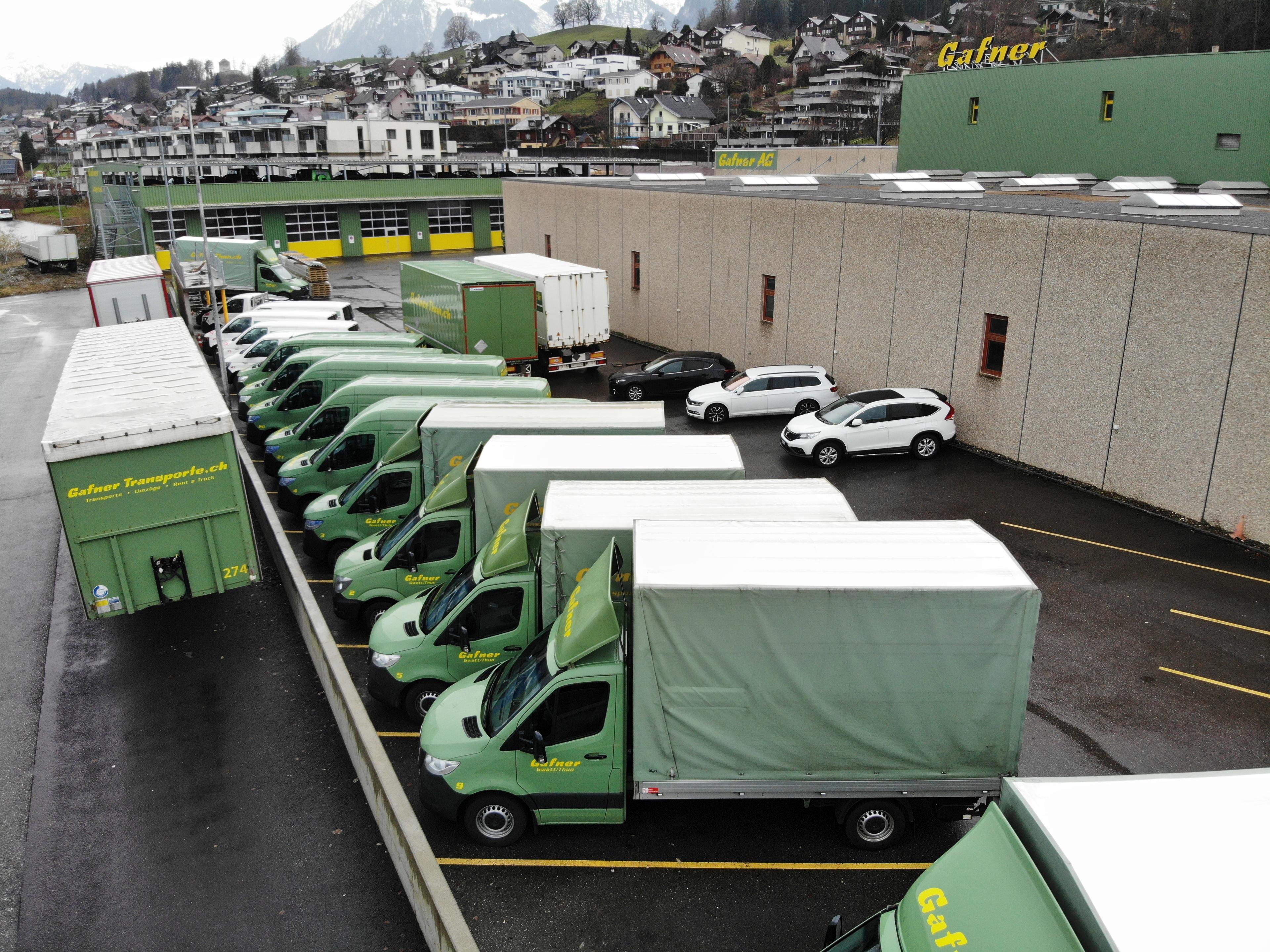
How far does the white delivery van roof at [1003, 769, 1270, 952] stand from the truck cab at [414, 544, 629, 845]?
3.75 m

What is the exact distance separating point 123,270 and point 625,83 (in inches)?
6362

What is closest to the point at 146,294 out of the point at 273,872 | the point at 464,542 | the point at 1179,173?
the point at 464,542

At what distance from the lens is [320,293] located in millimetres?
38031

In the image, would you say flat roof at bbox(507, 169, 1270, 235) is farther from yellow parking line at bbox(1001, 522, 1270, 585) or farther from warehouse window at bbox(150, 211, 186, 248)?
warehouse window at bbox(150, 211, 186, 248)

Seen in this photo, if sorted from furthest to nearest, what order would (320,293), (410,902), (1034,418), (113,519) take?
(320,293), (1034,418), (113,519), (410,902)

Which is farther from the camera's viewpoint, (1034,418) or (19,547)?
(1034,418)

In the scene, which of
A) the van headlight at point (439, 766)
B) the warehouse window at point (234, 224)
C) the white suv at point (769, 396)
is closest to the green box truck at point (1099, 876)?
the van headlight at point (439, 766)

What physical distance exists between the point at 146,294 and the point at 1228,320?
3027 cm

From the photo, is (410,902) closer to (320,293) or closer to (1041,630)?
(1041,630)

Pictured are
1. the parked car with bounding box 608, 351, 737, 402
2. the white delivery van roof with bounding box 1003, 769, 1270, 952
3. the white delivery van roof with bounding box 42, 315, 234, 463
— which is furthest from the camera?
the parked car with bounding box 608, 351, 737, 402

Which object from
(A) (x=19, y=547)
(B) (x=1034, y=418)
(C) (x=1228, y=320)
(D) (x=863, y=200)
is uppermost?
(D) (x=863, y=200)

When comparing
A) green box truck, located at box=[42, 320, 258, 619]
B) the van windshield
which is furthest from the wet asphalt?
the van windshield

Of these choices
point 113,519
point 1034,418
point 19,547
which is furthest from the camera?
point 1034,418

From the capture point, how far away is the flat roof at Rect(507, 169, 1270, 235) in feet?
57.0
